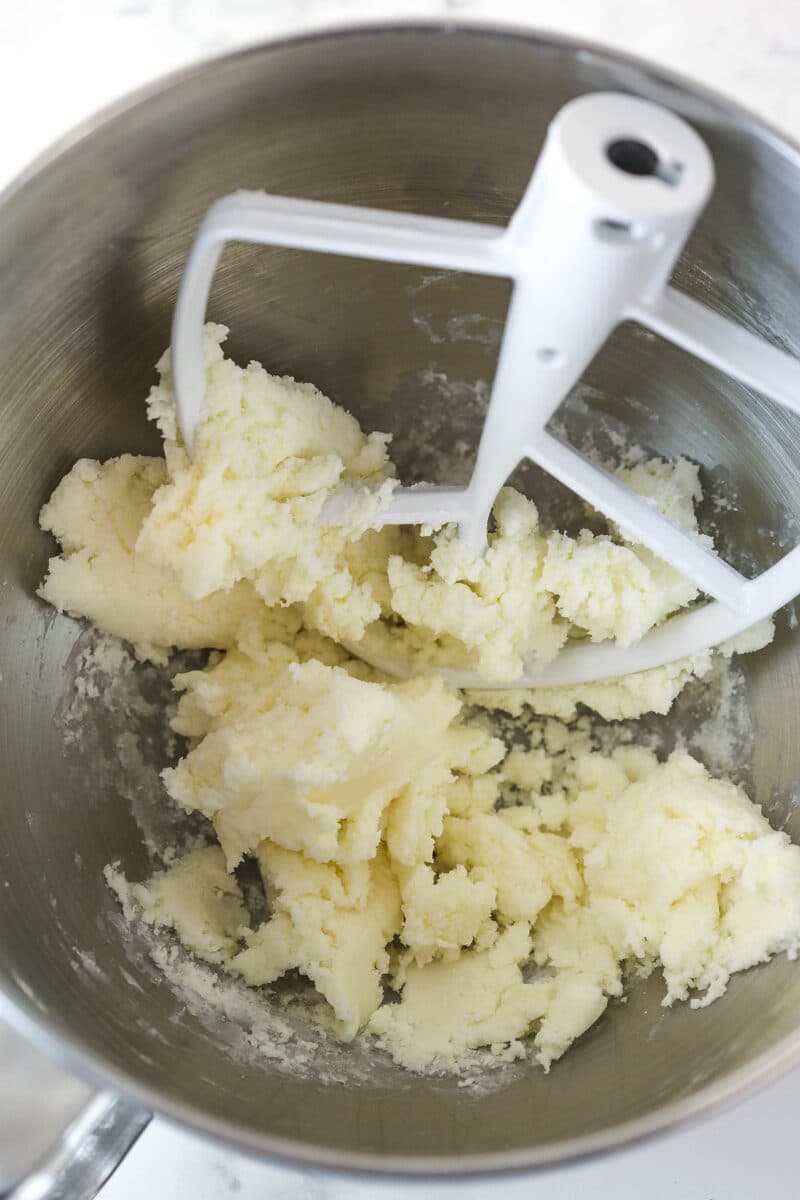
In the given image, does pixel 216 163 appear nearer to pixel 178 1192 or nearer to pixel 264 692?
pixel 264 692

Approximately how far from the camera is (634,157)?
610 mm

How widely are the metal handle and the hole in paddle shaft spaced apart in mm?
688

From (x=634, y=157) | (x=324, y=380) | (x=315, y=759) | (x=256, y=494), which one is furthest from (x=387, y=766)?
(x=634, y=157)

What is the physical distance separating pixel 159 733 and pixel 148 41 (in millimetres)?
754

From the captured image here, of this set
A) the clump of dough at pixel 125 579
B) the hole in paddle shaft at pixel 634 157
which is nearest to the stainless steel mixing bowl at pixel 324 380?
the clump of dough at pixel 125 579

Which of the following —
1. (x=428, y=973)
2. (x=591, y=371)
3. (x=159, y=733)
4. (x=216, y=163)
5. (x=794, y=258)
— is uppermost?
(x=216, y=163)

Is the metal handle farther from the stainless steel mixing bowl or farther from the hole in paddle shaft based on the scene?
the hole in paddle shaft

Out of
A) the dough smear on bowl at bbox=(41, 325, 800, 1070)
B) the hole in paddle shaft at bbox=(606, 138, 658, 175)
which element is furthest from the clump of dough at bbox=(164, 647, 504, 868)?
the hole in paddle shaft at bbox=(606, 138, 658, 175)

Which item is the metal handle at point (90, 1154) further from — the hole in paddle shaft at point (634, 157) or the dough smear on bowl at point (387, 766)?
the hole in paddle shaft at point (634, 157)

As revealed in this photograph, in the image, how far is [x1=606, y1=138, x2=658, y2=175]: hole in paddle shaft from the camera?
1.98 ft

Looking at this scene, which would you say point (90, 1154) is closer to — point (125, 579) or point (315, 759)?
point (315, 759)

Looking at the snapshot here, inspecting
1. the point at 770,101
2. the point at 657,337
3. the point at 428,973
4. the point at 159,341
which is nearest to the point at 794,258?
the point at 657,337

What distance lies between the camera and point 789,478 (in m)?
0.94

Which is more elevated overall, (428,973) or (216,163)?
(216,163)
